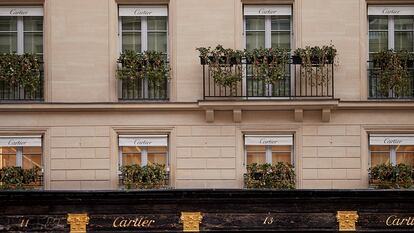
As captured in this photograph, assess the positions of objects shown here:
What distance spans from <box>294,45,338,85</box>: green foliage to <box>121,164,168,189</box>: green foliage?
4.15 metres

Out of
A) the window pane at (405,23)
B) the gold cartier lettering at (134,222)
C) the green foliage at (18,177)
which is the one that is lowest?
the gold cartier lettering at (134,222)

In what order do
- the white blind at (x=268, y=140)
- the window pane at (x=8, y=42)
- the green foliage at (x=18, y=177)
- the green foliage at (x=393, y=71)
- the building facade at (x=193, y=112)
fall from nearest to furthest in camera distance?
the green foliage at (x=393, y=71), the green foliage at (x=18, y=177), the building facade at (x=193, y=112), the white blind at (x=268, y=140), the window pane at (x=8, y=42)

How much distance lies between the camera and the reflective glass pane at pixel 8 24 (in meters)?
17.1

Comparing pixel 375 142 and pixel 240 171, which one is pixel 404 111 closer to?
pixel 375 142

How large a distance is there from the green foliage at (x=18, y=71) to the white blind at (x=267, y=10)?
5229mm

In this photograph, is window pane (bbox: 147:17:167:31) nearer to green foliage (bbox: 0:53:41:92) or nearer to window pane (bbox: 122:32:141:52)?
window pane (bbox: 122:32:141:52)

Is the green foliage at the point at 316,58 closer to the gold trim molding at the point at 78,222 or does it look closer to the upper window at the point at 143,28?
the upper window at the point at 143,28

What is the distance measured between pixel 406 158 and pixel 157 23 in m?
6.83

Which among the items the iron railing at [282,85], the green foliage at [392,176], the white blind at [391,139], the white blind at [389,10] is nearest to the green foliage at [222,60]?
the iron railing at [282,85]

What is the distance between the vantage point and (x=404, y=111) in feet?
54.6

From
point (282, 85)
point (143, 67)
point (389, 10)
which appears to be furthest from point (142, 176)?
point (389, 10)

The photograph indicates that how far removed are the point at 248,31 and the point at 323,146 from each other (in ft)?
10.8

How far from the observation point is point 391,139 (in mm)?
16781

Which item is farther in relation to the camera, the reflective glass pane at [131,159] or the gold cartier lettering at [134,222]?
the reflective glass pane at [131,159]
